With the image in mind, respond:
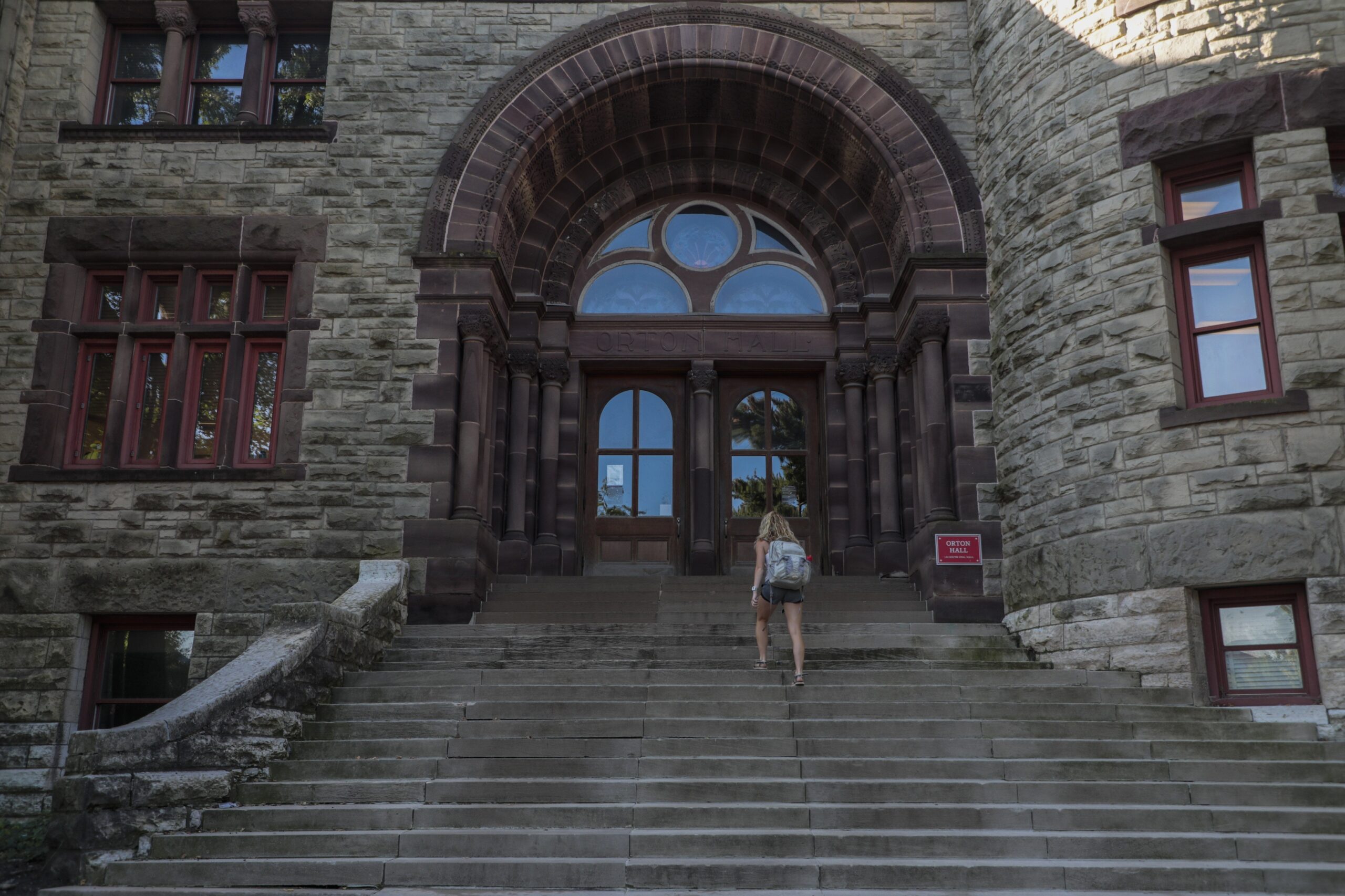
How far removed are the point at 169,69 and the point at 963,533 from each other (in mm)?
10294

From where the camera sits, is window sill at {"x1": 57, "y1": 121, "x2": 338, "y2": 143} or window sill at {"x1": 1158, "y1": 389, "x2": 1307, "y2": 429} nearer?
A: window sill at {"x1": 1158, "y1": 389, "x2": 1307, "y2": 429}

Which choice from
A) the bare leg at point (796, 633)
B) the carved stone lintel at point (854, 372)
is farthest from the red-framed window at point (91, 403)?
the carved stone lintel at point (854, 372)

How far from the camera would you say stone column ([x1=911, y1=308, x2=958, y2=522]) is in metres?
11.3

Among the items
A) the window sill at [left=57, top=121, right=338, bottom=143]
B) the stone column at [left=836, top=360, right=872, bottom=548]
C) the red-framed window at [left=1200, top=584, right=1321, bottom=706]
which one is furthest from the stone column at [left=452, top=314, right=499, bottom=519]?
the red-framed window at [left=1200, top=584, right=1321, bottom=706]

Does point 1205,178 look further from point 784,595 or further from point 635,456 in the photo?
point 635,456

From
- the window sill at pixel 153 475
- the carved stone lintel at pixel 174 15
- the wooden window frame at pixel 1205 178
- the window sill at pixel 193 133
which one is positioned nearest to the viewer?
the wooden window frame at pixel 1205 178

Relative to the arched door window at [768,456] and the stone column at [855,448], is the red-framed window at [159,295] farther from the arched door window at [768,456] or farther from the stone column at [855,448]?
the stone column at [855,448]

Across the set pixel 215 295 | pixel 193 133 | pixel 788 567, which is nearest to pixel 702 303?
pixel 215 295

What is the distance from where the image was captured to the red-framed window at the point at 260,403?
11.7m

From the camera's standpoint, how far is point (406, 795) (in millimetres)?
6875

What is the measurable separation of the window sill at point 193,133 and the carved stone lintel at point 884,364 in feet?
21.9

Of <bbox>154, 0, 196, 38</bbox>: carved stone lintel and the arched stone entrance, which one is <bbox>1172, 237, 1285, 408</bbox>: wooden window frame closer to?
the arched stone entrance

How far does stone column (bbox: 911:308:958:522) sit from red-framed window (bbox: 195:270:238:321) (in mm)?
7497

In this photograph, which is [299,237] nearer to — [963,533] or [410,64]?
[410,64]
